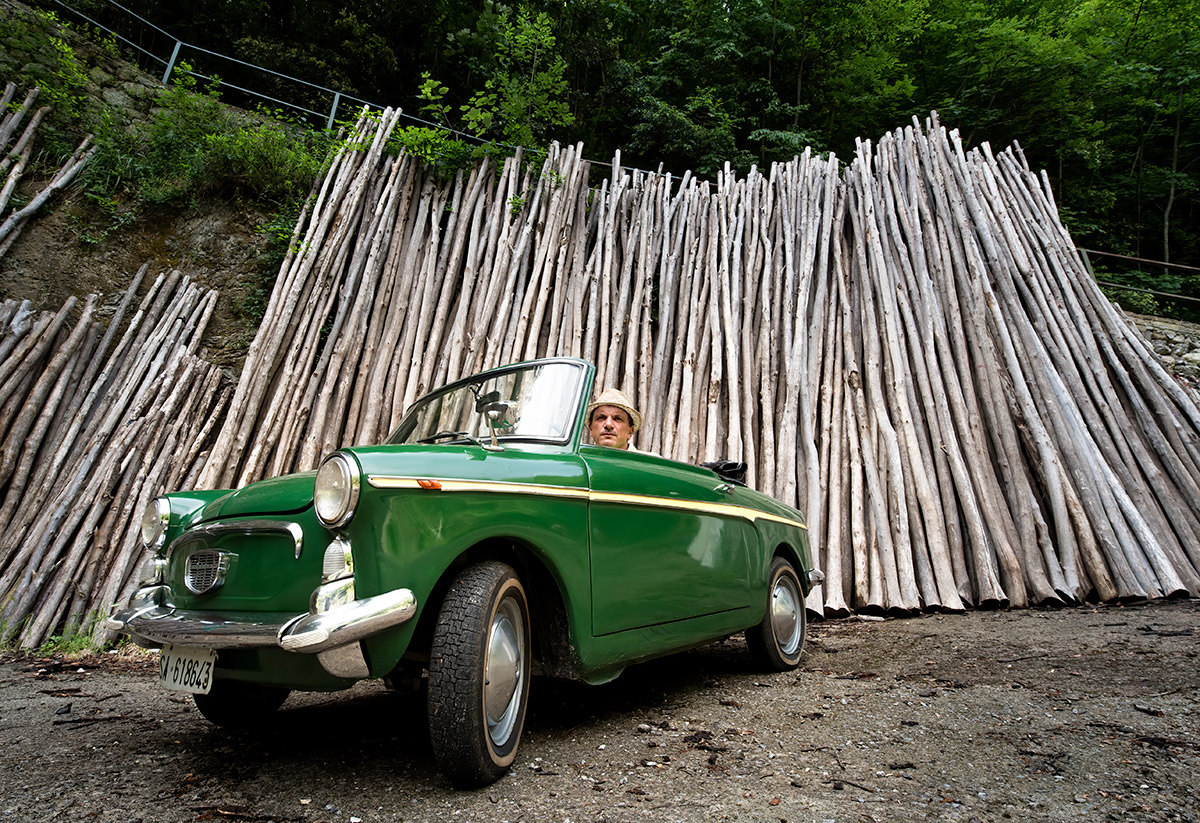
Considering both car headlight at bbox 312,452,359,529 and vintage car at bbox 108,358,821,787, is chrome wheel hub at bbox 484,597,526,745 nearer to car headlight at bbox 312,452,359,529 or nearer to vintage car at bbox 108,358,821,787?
vintage car at bbox 108,358,821,787

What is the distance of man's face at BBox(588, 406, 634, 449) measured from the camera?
4316 mm

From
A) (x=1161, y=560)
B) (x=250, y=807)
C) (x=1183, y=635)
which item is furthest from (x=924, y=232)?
(x=250, y=807)

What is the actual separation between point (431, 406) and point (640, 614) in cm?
138

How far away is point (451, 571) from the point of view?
7.07ft

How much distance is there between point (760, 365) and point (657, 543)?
362 cm

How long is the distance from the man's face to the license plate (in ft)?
8.68

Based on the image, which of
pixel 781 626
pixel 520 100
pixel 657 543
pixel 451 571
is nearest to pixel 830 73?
pixel 520 100

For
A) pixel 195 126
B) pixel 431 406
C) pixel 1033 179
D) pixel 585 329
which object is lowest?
pixel 431 406

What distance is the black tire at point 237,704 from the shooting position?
258cm

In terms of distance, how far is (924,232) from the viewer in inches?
262

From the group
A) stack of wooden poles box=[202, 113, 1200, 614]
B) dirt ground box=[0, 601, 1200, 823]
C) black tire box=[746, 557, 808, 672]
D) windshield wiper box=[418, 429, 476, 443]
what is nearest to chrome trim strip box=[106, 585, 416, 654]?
dirt ground box=[0, 601, 1200, 823]

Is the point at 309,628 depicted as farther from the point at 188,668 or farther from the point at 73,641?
the point at 73,641

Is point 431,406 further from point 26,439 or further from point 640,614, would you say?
point 26,439

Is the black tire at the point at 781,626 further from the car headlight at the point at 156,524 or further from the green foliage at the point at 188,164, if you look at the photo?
the green foliage at the point at 188,164
